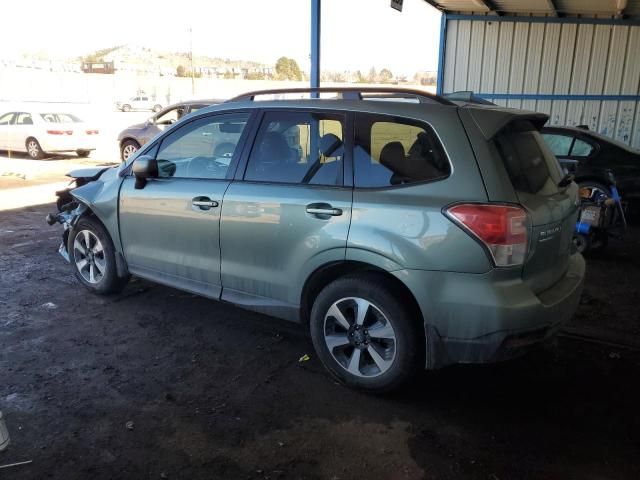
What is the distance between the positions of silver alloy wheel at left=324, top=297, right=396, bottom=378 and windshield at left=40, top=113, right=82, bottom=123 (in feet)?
50.5

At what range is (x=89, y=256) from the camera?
5172mm

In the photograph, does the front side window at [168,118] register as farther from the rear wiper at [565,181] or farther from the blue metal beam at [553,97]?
the rear wiper at [565,181]

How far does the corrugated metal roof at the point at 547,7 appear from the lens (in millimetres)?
11484

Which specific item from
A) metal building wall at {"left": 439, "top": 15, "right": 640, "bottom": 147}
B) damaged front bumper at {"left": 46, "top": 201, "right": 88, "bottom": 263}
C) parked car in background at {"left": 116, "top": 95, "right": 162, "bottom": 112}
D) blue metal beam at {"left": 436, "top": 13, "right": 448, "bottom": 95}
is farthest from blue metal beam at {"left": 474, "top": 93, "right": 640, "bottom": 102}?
parked car in background at {"left": 116, "top": 95, "right": 162, "bottom": 112}

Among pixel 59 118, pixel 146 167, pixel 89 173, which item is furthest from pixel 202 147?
pixel 59 118

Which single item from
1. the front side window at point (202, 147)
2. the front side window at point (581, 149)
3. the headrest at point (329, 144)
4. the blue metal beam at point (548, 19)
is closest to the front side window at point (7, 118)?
the blue metal beam at point (548, 19)

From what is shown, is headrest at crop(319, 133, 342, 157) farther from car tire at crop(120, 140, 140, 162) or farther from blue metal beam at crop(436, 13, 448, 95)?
car tire at crop(120, 140, 140, 162)

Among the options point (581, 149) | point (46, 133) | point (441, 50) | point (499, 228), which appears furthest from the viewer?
point (46, 133)

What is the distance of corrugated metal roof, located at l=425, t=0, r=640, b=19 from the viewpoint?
1148cm

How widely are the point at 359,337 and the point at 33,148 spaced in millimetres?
15910

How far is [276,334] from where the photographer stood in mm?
4438

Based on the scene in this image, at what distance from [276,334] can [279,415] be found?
1.20m

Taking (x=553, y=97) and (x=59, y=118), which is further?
(x=59, y=118)

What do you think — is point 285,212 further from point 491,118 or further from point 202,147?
point 491,118
